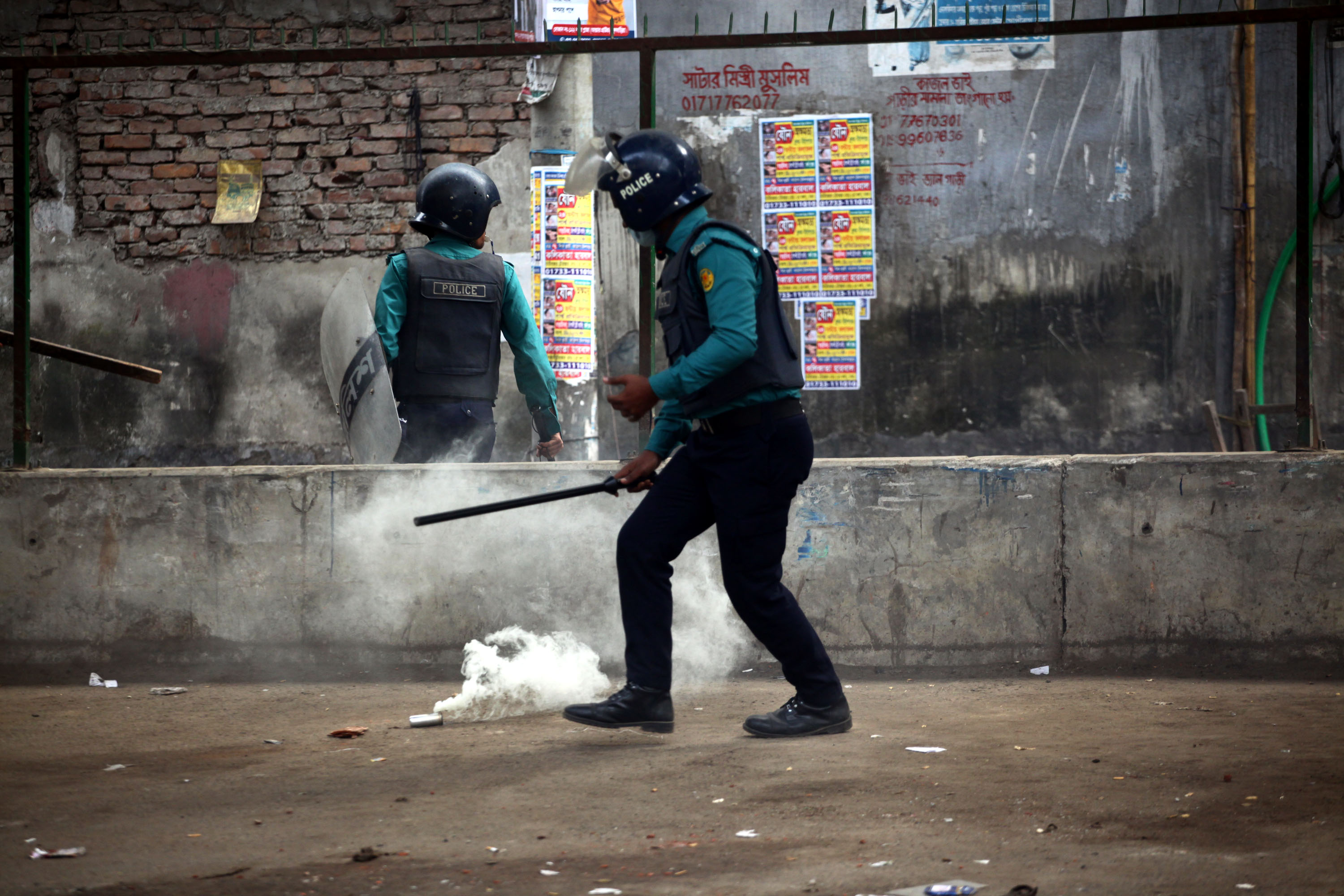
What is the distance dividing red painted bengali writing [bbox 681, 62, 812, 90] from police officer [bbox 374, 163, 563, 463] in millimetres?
3371

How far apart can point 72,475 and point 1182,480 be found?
12.9ft

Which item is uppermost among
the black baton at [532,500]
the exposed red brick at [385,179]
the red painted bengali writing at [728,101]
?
the red painted bengali writing at [728,101]

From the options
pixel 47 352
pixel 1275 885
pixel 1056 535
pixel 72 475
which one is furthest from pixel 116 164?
pixel 1275 885

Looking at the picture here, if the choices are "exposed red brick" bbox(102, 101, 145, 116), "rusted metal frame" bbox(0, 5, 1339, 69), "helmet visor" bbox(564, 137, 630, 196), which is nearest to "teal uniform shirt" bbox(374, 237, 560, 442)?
"rusted metal frame" bbox(0, 5, 1339, 69)

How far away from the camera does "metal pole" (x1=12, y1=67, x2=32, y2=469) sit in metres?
4.57

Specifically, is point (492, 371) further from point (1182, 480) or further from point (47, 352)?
point (1182, 480)

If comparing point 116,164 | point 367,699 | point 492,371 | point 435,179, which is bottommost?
point 367,699

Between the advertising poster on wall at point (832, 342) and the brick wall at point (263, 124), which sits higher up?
the brick wall at point (263, 124)

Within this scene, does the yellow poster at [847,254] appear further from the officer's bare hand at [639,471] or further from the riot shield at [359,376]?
the officer's bare hand at [639,471]

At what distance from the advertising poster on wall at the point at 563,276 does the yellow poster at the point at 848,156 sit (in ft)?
4.97

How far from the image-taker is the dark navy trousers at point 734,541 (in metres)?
3.38

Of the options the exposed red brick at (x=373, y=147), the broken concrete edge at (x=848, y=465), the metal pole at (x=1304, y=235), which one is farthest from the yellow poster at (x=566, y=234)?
the metal pole at (x=1304, y=235)

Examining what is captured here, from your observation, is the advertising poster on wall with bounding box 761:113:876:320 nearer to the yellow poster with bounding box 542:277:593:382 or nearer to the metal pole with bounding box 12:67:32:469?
the yellow poster with bounding box 542:277:593:382

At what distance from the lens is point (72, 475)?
4.54 m
